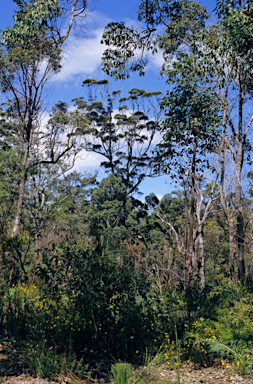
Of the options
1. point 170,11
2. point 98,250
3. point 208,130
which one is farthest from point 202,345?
point 170,11

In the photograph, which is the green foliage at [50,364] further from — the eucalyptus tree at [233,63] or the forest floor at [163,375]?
the eucalyptus tree at [233,63]

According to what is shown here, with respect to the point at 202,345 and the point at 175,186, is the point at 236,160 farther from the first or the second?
the point at 202,345

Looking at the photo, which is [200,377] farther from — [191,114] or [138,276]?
[191,114]

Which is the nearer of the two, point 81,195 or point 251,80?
point 251,80

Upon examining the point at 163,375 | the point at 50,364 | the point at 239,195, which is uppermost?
the point at 239,195

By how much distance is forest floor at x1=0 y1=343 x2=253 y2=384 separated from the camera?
3.55m

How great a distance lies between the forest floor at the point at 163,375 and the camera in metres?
3.55

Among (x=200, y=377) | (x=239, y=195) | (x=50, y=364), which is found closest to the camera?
(x=50, y=364)

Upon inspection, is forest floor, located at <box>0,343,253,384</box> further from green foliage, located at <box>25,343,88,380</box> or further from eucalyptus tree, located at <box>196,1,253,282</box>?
eucalyptus tree, located at <box>196,1,253,282</box>

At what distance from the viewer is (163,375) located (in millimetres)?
4293

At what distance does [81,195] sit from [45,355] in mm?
24394

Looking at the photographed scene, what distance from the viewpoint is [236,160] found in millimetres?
11969

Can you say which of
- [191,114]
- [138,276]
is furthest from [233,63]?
[138,276]

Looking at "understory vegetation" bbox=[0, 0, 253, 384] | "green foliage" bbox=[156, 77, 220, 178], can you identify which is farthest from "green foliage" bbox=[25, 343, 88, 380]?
"green foliage" bbox=[156, 77, 220, 178]
